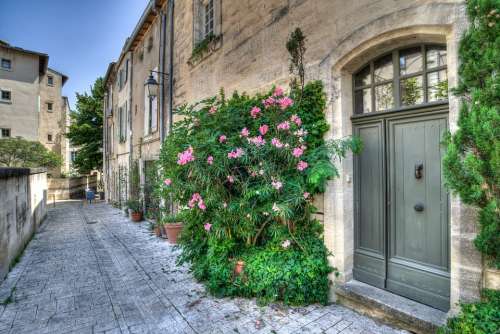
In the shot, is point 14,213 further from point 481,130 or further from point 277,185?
point 481,130

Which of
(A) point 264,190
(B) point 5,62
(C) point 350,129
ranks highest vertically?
(B) point 5,62

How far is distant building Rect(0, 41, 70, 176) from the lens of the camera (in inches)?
742

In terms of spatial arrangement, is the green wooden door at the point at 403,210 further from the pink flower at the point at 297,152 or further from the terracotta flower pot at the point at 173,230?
the terracotta flower pot at the point at 173,230

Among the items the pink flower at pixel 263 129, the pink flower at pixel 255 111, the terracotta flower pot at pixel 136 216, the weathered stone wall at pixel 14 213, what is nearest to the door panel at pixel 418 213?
the pink flower at pixel 263 129

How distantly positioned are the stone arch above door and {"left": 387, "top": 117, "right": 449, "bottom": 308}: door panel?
0.90 ft

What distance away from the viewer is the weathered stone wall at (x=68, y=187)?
18.9 metres

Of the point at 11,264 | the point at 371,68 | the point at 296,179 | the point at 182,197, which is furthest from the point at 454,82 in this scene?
the point at 11,264

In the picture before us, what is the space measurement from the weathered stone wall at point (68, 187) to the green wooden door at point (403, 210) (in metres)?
20.6

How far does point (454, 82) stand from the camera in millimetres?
2363

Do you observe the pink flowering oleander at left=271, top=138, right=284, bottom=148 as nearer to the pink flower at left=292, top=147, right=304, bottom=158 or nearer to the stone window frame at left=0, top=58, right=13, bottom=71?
the pink flower at left=292, top=147, right=304, bottom=158

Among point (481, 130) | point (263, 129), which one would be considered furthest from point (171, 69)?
point (481, 130)

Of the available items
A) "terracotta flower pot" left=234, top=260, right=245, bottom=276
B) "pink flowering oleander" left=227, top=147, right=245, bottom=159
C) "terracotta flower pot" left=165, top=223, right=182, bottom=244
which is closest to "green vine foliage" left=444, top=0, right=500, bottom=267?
"pink flowering oleander" left=227, top=147, right=245, bottom=159

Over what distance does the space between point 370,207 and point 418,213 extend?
0.53m

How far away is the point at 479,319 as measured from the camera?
1896 millimetres
